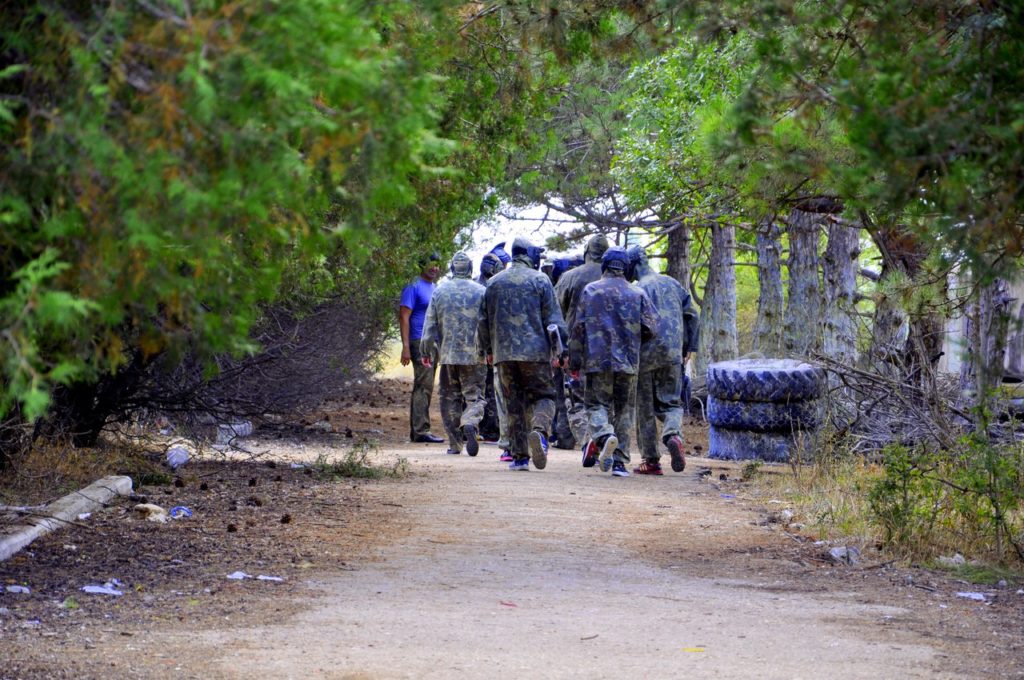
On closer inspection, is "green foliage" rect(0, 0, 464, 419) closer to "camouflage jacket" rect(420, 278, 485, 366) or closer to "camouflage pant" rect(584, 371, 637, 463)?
"camouflage pant" rect(584, 371, 637, 463)

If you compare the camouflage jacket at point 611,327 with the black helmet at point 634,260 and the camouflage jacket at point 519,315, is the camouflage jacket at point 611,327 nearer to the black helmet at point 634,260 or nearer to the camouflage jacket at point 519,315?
the camouflage jacket at point 519,315

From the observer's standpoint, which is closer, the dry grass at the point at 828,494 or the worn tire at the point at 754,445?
the dry grass at the point at 828,494

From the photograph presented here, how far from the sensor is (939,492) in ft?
28.3

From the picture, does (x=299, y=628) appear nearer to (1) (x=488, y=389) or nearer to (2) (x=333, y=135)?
(2) (x=333, y=135)

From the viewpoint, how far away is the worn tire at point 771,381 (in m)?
15.0

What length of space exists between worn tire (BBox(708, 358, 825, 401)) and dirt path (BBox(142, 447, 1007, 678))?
479cm

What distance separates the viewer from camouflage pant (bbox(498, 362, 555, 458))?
1328 centimetres

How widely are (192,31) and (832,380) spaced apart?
516 inches

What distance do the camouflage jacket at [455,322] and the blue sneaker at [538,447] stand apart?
1.95 m

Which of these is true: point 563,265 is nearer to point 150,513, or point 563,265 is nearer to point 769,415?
Answer: point 769,415

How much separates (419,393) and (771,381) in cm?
457

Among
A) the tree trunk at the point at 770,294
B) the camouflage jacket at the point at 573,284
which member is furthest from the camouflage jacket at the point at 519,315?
the tree trunk at the point at 770,294

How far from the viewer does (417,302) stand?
1712 centimetres

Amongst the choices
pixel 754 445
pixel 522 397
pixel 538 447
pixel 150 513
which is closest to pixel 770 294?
pixel 754 445
